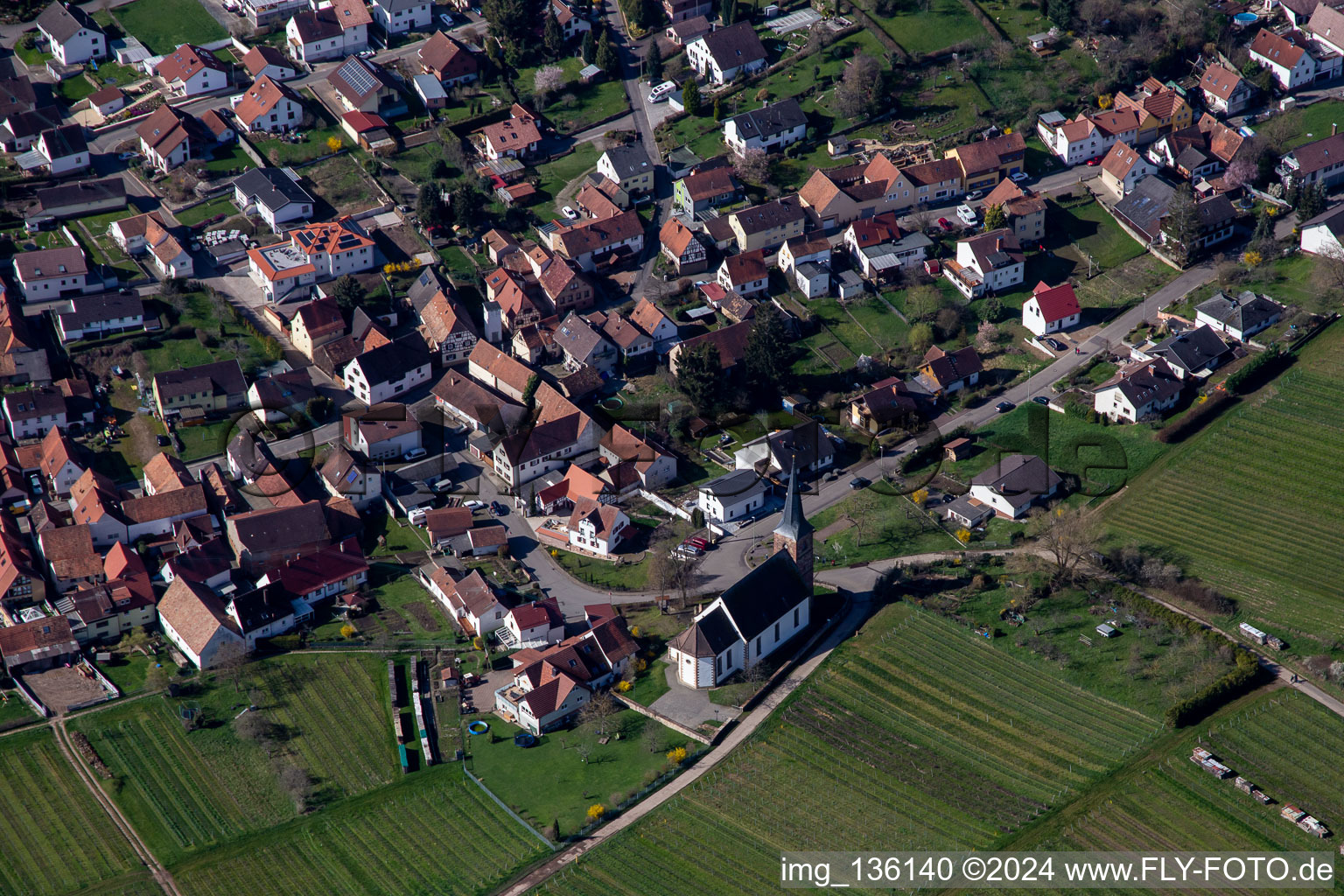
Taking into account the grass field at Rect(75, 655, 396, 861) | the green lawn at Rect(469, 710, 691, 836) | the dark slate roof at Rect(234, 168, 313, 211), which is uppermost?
the dark slate roof at Rect(234, 168, 313, 211)

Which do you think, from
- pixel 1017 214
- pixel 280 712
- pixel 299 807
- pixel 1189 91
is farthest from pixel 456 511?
pixel 1189 91

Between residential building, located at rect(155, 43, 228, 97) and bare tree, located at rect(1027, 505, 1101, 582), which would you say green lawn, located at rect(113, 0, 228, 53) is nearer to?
residential building, located at rect(155, 43, 228, 97)

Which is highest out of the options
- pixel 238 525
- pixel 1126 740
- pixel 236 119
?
pixel 236 119

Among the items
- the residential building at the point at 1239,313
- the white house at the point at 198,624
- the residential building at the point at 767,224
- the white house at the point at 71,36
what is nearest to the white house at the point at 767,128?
the residential building at the point at 767,224

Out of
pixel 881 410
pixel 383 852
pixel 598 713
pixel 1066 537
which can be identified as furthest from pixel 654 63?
pixel 383 852

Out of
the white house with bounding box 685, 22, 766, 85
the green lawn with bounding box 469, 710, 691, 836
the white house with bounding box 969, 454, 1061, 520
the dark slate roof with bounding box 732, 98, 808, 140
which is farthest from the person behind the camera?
the white house with bounding box 685, 22, 766, 85

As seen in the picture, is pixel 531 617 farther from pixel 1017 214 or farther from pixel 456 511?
pixel 1017 214

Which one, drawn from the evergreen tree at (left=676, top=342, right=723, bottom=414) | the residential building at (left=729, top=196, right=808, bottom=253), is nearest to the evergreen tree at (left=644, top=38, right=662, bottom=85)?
the residential building at (left=729, top=196, right=808, bottom=253)
